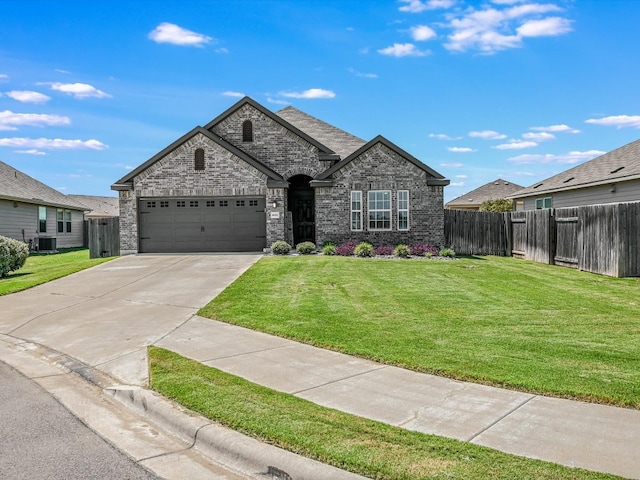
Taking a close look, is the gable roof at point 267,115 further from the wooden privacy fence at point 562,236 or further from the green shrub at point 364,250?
the wooden privacy fence at point 562,236

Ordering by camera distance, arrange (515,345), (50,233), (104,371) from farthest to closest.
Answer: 1. (50,233)
2. (515,345)
3. (104,371)

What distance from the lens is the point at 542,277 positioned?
55.6 feet

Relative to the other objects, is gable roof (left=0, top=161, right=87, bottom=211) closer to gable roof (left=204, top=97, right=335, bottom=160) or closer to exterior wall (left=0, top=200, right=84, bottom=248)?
exterior wall (left=0, top=200, right=84, bottom=248)

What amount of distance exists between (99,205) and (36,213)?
25.0 metres

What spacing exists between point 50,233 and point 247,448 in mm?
36948

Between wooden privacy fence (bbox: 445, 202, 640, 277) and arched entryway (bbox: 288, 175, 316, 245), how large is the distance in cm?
697

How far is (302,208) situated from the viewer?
28391 mm

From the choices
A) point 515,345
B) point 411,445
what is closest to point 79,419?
point 411,445

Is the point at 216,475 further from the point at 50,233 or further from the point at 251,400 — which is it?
the point at 50,233

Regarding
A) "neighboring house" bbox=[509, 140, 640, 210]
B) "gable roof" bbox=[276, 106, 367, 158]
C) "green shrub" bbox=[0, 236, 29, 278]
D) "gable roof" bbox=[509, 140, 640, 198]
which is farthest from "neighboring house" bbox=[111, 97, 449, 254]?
"neighboring house" bbox=[509, 140, 640, 210]

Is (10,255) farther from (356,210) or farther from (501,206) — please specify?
(501,206)

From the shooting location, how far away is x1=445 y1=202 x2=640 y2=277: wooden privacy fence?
55.5ft

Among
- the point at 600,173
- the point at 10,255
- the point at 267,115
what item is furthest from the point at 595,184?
the point at 10,255

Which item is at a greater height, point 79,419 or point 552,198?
point 552,198
